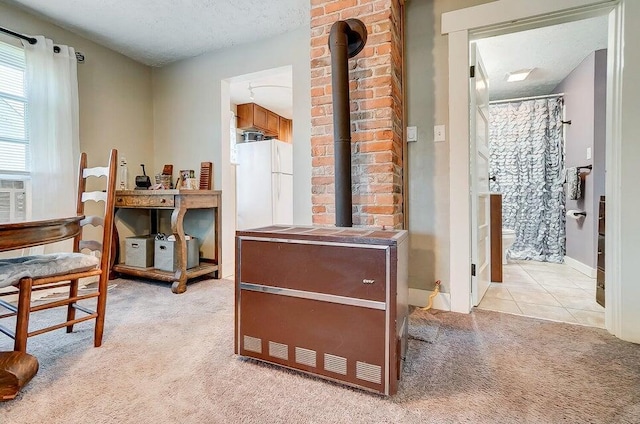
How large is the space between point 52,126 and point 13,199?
64 centimetres

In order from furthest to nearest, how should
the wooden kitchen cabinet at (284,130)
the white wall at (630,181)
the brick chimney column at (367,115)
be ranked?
the wooden kitchen cabinet at (284,130) < the brick chimney column at (367,115) < the white wall at (630,181)

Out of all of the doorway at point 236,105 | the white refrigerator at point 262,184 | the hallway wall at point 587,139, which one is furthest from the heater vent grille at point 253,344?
the hallway wall at point 587,139

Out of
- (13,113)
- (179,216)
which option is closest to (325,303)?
(179,216)

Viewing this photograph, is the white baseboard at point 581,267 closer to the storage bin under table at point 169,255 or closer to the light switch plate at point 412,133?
the light switch plate at point 412,133

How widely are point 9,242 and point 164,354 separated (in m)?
0.81

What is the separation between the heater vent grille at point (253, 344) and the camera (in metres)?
1.44

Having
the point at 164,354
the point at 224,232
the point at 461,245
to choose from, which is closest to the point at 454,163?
the point at 461,245

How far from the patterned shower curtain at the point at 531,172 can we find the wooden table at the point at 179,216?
3613 mm

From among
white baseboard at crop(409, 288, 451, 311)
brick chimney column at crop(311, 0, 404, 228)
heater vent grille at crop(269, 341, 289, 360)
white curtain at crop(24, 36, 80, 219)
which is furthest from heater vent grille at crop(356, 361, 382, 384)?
white curtain at crop(24, 36, 80, 219)

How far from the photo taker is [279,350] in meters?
1.40

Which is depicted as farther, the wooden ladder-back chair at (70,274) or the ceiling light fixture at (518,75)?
the ceiling light fixture at (518,75)

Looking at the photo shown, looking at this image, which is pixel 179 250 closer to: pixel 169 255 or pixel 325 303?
pixel 169 255

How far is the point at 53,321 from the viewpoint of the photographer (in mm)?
1995

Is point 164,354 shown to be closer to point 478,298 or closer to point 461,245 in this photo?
point 461,245
